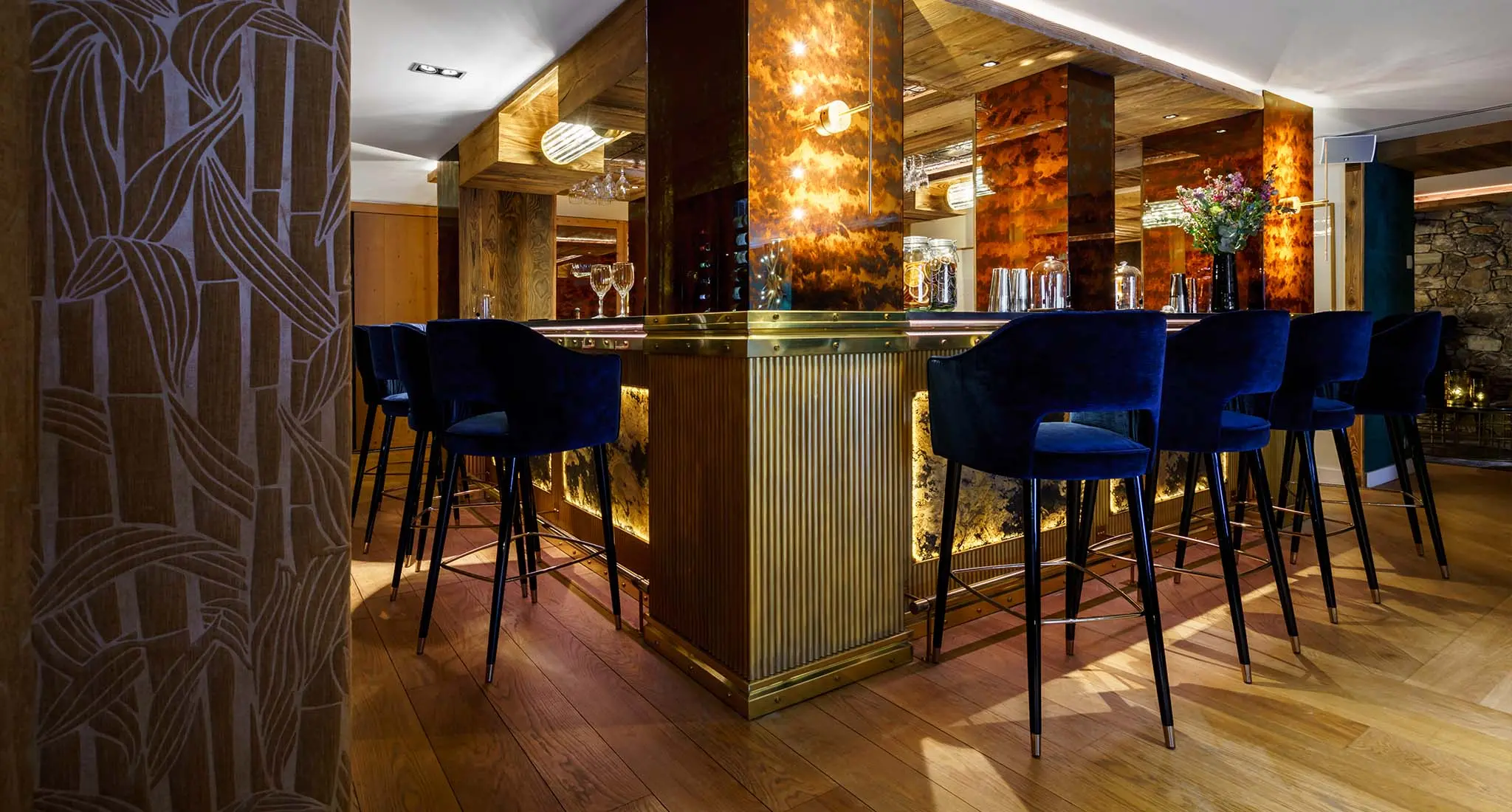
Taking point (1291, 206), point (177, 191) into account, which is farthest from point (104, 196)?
point (1291, 206)

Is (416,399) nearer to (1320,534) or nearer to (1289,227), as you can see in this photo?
(1320,534)

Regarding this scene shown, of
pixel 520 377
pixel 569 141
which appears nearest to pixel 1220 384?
pixel 520 377

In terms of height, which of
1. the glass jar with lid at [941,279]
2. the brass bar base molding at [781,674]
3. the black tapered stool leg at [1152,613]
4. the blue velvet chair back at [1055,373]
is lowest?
the brass bar base molding at [781,674]

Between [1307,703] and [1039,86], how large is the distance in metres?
2.86

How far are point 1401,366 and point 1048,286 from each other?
1.69m

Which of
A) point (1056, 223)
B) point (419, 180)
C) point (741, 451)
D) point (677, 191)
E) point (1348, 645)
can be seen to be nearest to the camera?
point (741, 451)

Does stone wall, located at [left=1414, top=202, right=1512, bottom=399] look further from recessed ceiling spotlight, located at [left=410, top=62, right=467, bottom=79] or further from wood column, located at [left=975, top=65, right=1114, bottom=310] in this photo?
recessed ceiling spotlight, located at [left=410, top=62, right=467, bottom=79]

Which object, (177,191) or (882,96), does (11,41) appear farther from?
(882,96)

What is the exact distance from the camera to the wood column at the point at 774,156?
2.18m

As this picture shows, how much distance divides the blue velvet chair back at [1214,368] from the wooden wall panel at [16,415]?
2484 millimetres

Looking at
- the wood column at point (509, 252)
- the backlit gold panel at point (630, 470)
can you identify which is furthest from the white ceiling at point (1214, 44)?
the backlit gold panel at point (630, 470)

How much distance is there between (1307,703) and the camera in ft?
7.13

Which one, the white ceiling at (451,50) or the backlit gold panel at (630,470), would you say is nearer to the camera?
the backlit gold panel at (630,470)

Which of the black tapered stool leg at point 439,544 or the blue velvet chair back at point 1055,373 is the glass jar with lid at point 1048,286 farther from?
the black tapered stool leg at point 439,544
